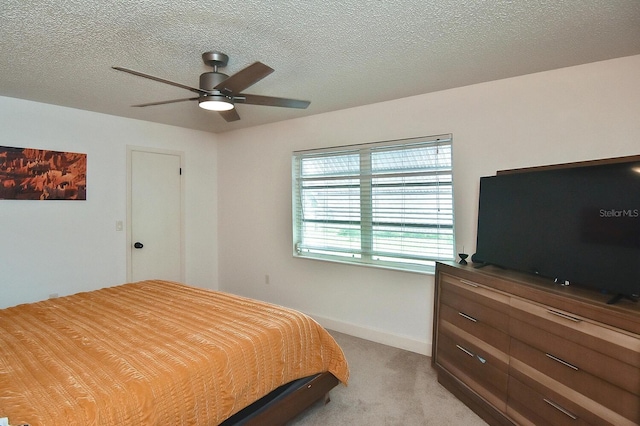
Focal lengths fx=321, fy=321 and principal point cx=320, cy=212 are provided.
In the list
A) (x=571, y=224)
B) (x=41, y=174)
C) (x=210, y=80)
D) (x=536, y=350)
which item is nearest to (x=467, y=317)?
(x=536, y=350)

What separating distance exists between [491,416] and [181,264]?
3.81m

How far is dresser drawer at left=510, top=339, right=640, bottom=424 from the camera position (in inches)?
53.5

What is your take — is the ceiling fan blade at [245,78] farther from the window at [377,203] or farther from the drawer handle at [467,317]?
the drawer handle at [467,317]

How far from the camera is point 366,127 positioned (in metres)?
3.34

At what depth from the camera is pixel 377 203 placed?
326cm

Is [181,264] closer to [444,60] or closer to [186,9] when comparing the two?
[186,9]

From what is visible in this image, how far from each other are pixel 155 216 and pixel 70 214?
2.87 feet

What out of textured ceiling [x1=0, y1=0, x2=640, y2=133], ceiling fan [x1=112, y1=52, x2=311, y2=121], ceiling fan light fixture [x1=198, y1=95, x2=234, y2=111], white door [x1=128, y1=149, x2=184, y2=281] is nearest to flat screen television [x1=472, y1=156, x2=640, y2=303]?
textured ceiling [x1=0, y1=0, x2=640, y2=133]

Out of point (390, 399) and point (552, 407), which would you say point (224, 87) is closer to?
point (390, 399)

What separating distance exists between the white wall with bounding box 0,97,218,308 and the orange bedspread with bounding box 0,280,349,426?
107 cm

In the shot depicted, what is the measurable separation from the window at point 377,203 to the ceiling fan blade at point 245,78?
1668 millimetres

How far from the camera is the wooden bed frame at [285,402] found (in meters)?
1.69

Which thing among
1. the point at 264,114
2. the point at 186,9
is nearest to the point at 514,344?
the point at 186,9

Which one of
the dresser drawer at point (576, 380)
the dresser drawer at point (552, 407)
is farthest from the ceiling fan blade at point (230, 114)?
the dresser drawer at point (552, 407)
